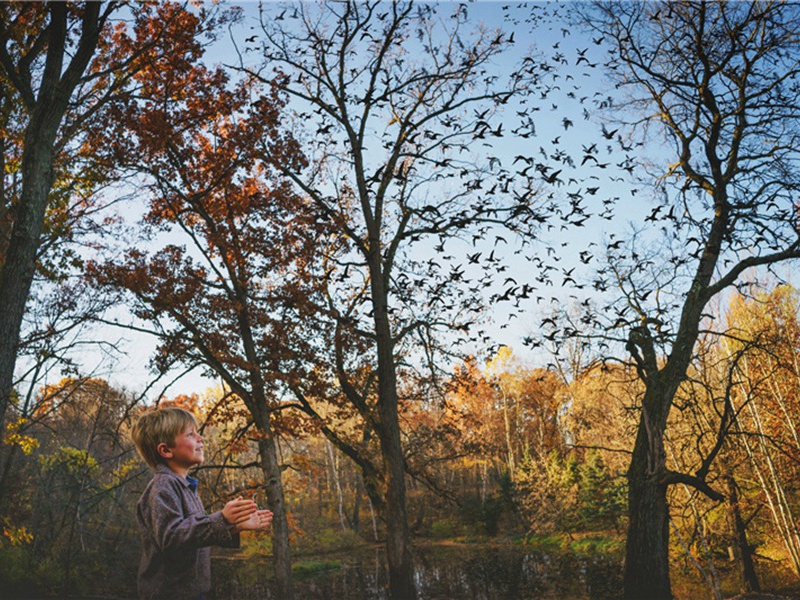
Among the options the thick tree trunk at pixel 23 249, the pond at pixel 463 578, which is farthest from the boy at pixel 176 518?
the pond at pixel 463 578

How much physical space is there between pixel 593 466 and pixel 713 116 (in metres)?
21.8

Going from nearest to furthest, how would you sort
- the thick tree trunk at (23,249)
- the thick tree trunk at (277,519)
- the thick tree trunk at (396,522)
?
the thick tree trunk at (23,249), the thick tree trunk at (396,522), the thick tree trunk at (277,519)

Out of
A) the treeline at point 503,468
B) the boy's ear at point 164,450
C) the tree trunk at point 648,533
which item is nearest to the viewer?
the boy's ear at point 164,450

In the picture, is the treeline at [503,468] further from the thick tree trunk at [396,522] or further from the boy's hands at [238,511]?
the boy's hands at [238,511]

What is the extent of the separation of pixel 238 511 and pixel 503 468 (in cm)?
3400

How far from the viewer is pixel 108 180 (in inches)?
420

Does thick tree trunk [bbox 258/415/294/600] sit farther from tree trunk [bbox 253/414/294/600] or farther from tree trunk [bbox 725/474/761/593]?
tree trunk [bbox 725/474/761/593]

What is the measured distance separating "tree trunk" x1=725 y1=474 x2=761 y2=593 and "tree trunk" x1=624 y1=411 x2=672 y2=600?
24.4ft

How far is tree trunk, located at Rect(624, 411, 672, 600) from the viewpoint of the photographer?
7.70 meters

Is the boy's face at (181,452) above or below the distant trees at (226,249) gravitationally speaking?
below

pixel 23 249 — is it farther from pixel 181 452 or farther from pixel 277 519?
pixel 277 519

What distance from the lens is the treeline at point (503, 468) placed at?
11617mm

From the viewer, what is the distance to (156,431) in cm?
248

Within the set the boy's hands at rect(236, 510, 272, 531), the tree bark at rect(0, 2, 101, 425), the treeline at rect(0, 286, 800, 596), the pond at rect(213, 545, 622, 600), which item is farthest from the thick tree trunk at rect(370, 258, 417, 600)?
the boy's hands at rect(236, 510, 272, 531)
